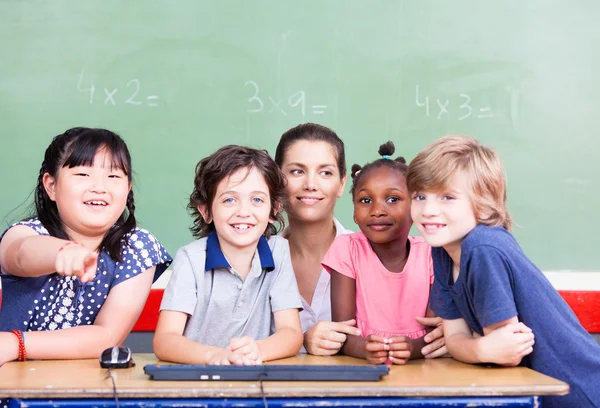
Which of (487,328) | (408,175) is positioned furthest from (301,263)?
(487,328)

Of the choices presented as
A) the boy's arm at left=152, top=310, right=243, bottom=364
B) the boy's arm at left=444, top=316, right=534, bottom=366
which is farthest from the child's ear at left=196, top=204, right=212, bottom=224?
the boy's arm at left=444, top=316, right=534, bottom=366

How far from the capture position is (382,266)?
6.89ft

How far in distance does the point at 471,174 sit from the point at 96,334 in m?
0.98

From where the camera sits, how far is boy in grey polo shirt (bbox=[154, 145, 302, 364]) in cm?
190

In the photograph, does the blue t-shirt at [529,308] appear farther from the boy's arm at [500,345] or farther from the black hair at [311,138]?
the black hair at [311,138]

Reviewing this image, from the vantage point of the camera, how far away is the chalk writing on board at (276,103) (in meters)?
2.96

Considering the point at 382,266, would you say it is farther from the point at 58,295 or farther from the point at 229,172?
the point at 58,295

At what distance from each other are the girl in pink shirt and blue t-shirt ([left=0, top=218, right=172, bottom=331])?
54 cm

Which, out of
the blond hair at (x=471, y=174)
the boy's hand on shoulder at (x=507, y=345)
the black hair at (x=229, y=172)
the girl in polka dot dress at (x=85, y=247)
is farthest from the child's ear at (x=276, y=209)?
the boy's hand on shoulder at (x=507, y=345)

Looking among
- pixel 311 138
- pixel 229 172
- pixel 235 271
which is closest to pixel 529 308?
pixel 235 271

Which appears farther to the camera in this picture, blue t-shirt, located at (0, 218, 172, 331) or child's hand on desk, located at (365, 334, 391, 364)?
blue t-shirt, located at (0, 218, 172, 331)

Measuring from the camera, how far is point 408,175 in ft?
6.01

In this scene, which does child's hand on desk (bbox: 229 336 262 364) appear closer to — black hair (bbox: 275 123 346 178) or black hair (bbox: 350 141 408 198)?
black hair (bbox: 350 141 408 198)

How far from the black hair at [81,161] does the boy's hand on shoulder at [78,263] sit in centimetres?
39
